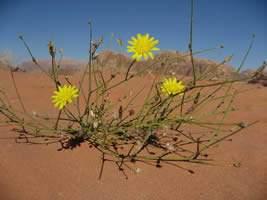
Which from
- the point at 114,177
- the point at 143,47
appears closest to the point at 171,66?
the point at 143,47

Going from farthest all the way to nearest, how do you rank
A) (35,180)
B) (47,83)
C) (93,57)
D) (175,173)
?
(47,83) < (93,57) < (175,173) < (35,180)

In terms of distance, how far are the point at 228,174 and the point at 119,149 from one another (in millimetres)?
678

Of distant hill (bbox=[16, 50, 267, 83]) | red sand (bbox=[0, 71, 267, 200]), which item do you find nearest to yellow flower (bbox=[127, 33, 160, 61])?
distant hill (bbox=[16, 50, 267, 83])

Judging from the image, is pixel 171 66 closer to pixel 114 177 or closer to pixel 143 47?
pixel 143 47

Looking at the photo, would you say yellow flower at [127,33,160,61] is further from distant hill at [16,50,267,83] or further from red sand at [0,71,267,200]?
red sand at [0,71,267,200]

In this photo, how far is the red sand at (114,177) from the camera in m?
0.80

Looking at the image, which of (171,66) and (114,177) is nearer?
(114,177)

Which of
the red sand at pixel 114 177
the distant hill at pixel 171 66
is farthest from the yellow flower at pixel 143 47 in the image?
the red sand at pixel 114 177

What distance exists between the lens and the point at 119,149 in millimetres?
1163

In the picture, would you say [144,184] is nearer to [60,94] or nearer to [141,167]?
[141,167]

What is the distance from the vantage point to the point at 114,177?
3.00 feet

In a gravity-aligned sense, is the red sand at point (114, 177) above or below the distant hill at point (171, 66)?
below

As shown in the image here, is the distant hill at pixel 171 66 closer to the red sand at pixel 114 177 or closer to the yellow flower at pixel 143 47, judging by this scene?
the yellow flower at pixel 143 47

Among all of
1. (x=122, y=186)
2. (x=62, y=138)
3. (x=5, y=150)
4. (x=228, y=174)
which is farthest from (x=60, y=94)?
(x=228, y=174)
